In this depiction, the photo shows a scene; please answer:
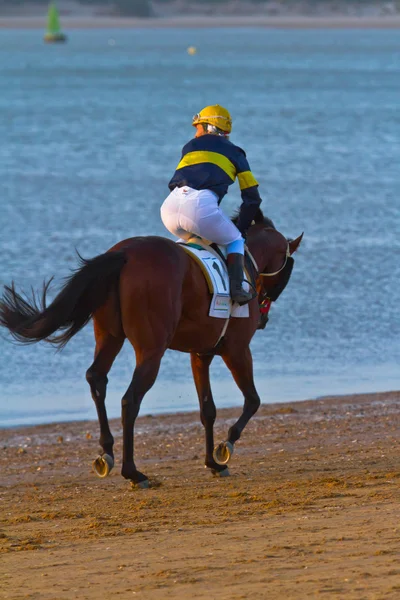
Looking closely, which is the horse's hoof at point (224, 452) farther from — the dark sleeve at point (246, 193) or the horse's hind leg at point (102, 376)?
the dark sleeve at point (246, 193)

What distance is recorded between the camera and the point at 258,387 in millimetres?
12570

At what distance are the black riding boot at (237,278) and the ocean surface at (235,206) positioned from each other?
8.28 feet

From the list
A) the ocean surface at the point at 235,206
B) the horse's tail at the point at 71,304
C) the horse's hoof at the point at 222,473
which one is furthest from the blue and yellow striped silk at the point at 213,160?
the ocean surface at the point at 235,206

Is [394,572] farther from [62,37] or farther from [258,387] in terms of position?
[62,37]

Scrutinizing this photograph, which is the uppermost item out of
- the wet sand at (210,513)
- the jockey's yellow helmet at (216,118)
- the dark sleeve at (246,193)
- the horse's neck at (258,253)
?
the jockey's yellow helmet at (216,118)

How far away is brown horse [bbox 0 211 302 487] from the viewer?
780 centimetres

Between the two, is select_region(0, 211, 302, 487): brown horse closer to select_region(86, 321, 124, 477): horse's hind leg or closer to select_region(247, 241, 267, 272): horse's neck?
select_region(86, 321, 124, 477): horse's hind leg

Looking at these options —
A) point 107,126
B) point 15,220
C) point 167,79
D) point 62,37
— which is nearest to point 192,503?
point 15,220

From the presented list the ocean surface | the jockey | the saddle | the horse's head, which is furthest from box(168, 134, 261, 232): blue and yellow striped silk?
the ocean surface

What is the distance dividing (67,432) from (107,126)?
41986mm

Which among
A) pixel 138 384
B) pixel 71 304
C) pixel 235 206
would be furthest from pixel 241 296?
pixel 235 206

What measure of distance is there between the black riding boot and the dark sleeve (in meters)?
0.43

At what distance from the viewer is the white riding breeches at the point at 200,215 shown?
8273 millimetres

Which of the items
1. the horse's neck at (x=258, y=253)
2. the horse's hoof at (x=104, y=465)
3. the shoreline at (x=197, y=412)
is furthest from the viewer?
the shoreline at (x=197, y=412)
